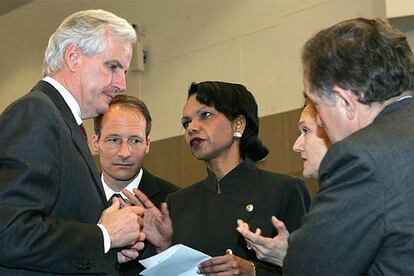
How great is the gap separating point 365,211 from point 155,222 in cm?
143

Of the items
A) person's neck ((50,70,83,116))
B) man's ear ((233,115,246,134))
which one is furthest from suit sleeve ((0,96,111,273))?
man's ear ((233,115,246,134))

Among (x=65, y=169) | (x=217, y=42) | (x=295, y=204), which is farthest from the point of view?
(x=217, y=42)

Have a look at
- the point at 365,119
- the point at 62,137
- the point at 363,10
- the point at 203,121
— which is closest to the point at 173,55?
the point at 363,10

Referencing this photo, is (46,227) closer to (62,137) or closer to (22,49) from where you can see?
(62,137)

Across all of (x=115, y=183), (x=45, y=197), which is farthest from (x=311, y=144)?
(x=115, y=183)

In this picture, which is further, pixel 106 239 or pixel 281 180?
pixel 281 180

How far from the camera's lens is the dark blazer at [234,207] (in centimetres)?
266

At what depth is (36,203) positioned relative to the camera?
1828 millimetres

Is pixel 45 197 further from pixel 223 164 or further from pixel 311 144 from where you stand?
pixel 223 164

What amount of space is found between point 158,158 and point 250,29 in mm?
1507

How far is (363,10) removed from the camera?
4688 mm

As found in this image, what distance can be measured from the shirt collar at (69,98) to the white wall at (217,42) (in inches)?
119

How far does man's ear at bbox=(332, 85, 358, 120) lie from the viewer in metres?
1.57

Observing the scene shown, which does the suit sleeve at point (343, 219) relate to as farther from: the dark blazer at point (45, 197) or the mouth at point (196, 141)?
the mouth at point (196, 141)
